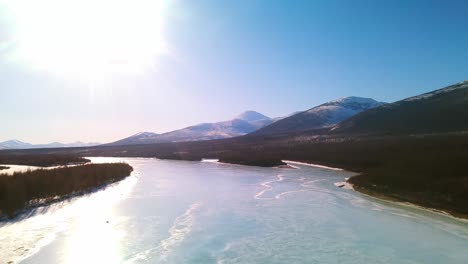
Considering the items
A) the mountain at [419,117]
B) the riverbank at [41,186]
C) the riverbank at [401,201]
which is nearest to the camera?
the riverbank at [401,201]

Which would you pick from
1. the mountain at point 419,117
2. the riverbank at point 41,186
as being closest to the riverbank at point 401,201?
the riverbank at point 41,186

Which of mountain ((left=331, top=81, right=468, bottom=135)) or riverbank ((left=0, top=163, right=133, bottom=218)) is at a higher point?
mountain ((left=331, top=81, right=468, bottom=135))

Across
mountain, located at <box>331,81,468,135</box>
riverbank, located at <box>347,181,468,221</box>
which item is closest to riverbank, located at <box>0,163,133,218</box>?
riverbank, located at <box>347,181,468,221</box>

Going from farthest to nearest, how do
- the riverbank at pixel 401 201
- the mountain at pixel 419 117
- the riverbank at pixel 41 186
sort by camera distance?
the mountain at pixel 419 117 → the riverbank at pixel 41 186 → the riverbank at pixel 401 201

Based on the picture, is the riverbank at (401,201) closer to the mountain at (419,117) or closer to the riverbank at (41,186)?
the riverbank at (41,186)

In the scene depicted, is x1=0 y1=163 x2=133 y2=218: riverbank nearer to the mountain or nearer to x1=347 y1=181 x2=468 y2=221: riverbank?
x1=347 y1=181 x2=468 y2=221: riverbank

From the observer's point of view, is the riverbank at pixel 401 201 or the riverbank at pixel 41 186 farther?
the riverbank at pixel 41 186

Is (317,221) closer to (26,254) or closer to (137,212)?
(137,212)

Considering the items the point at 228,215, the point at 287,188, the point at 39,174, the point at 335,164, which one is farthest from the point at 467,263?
the point at 335,164

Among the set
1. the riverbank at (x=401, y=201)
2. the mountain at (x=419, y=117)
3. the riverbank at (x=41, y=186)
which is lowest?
the riverbank at (x=401, y=201)
